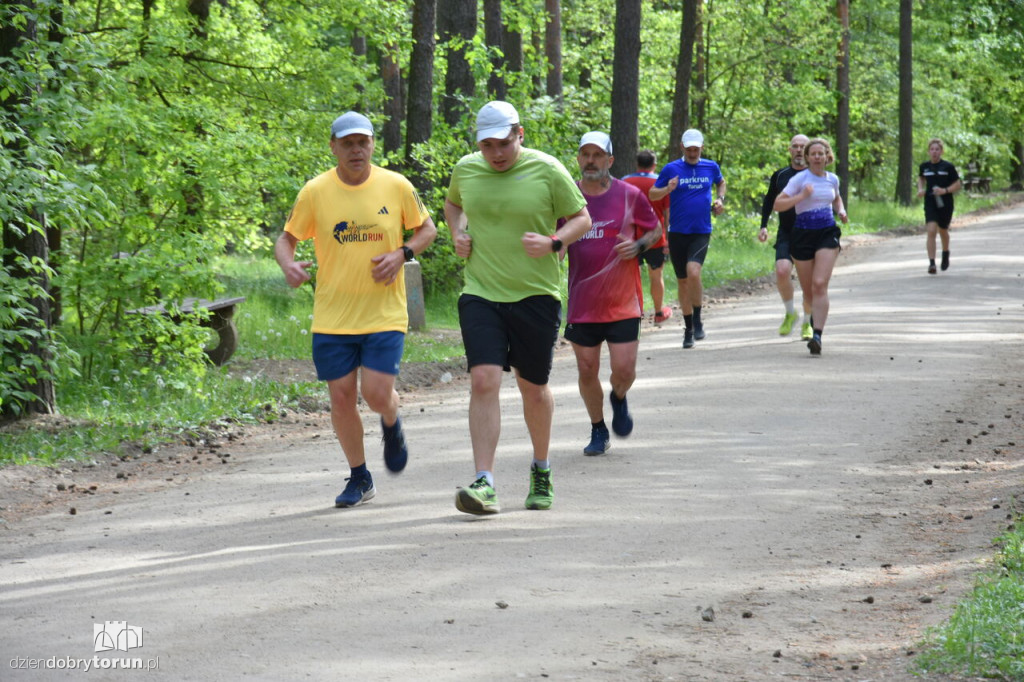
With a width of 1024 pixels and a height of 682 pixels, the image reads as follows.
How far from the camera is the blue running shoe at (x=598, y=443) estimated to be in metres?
9.20

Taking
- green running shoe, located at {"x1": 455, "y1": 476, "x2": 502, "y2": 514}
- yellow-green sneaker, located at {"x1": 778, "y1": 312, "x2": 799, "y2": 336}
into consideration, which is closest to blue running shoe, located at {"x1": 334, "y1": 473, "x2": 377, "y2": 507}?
green running shoe, located at {"x1": 455, "y1": 476, "x2": 502, "y2": 514}

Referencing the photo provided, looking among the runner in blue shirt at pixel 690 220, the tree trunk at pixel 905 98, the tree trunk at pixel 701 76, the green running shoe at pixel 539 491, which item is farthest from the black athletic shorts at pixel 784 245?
the tree trunk at pixel 905 98

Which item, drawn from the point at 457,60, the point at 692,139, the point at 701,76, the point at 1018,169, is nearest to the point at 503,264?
the point at 692,139

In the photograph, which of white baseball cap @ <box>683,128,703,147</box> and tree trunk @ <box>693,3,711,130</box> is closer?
white baseball cap @ <box>683,128,703,147</box>

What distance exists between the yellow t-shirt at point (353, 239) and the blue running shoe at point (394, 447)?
0.69 meters

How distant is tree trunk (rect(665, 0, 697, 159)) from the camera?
1043 inches

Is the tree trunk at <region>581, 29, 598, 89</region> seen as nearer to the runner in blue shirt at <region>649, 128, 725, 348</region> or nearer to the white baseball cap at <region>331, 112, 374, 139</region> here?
the runner in blue shirt at <region>649, 128, 725, 348</region>

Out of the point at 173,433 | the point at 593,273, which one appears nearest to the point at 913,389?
the point at 593,273

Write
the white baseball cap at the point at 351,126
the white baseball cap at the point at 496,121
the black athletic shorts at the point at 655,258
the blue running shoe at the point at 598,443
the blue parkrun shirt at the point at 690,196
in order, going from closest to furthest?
the white baseball cap at the point at 496,121 < the white baseball cap at the point at 351,126 < the blue running shoe at the point at 598,443 < the black athletic shorts at the point at 655,258 < the blue parkrun shirt at the point at 690,196

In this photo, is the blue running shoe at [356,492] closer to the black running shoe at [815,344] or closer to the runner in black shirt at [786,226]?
the black running shoe at [815,344]

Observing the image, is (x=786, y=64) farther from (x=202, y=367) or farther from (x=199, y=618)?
(x=199, y=618)

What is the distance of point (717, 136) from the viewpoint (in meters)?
35.2

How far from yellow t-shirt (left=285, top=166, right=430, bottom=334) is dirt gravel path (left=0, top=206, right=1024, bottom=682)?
3.75 ft

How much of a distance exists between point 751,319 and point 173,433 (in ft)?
29.4
